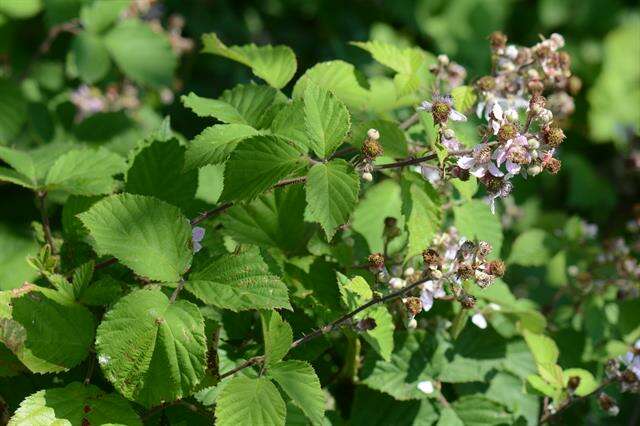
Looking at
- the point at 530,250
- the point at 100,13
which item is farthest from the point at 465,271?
the point at 100,13

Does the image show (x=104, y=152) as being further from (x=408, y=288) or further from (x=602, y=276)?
(x=602, y=276)

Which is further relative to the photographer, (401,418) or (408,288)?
(401,418)

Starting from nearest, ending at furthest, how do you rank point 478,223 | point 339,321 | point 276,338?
point 276,338 → point 339,321 → point 478,223

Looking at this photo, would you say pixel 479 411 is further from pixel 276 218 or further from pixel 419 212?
pixel 276 218

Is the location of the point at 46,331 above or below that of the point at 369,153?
below

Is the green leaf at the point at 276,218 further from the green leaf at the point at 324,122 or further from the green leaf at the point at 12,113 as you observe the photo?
the green leaf at the point at 12,113

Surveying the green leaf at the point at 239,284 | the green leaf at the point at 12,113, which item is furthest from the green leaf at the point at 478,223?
the green leaf at the point at 12,113

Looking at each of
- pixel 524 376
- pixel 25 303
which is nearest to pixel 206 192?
pixel 25 303
